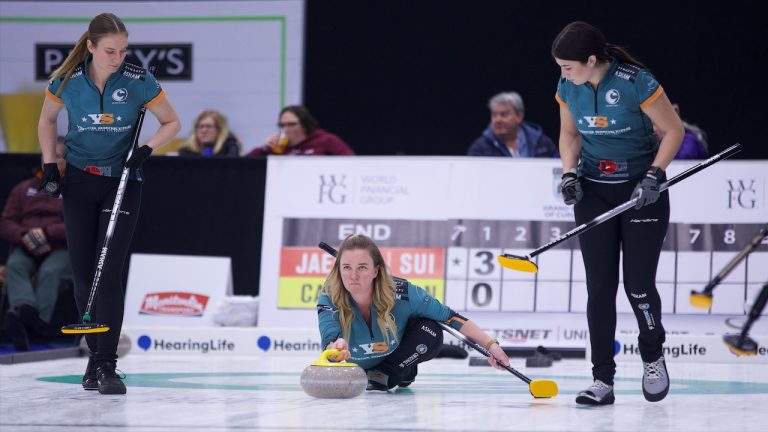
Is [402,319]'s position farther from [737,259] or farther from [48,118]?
[48,118]

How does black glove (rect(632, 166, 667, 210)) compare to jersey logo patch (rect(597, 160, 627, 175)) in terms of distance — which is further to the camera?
jersey logo patch (rect(597, 160, 627, 175))

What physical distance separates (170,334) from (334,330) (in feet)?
9.45

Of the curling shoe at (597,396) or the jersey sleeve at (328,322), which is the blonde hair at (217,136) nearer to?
the jersey sleeve at (328,322)

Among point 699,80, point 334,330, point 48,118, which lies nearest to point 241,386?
point 334,330

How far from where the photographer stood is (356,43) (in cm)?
877

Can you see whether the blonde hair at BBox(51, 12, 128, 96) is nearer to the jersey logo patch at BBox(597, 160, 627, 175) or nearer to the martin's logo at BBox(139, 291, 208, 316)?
the jersey logo patch at BBox(597, 160, 627, 175)

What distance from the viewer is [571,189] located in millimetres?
4195

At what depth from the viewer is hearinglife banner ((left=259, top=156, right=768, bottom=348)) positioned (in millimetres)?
6980

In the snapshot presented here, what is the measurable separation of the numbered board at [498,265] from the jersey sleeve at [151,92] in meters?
2.76

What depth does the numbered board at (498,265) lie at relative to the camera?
274 inches

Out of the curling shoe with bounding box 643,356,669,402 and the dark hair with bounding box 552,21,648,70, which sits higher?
the dark hair with bounding box 552,21,648,70

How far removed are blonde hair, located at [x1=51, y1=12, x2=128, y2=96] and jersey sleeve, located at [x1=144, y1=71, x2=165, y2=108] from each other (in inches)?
9.1

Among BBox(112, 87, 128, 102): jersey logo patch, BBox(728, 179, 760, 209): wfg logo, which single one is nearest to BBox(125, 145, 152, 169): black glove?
BBox(112, 87, 128, 102): jersey logo patch

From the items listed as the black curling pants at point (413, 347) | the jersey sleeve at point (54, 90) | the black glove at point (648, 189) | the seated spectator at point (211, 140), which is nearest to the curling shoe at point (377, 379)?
the black curling pants at point (413, 347)
